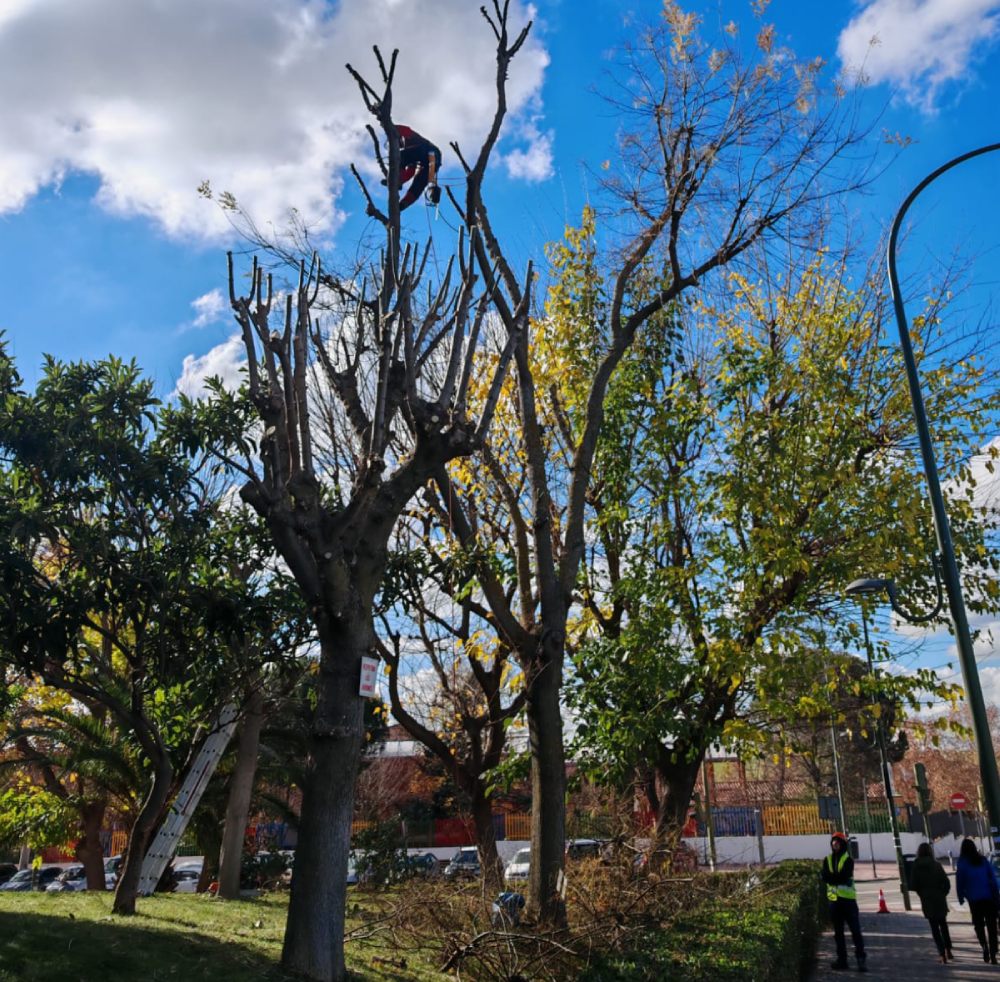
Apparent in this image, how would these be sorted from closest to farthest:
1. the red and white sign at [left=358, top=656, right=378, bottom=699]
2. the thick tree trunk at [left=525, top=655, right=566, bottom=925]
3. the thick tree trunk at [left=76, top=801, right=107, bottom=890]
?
the red and white sign at [left=358, top=656, right=378, bottom=699] → the thick tree trunk at [left=525, top=655, right=566, bottom=925] → the thick tree trunk at [left=76, top=801, right=107, bottom=890]

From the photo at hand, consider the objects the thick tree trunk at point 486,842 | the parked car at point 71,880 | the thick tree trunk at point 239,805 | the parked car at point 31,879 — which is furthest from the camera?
the parked car at point 31,879

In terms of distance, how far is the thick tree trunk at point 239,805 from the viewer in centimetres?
1630

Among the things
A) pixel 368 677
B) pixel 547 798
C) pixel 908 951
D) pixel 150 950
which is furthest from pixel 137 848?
pixel 908 951

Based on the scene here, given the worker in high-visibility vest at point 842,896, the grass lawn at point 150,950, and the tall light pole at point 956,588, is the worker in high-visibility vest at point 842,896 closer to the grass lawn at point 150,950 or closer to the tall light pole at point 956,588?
the tall light pole at point 956,588

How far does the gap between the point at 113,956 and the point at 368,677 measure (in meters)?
2.73

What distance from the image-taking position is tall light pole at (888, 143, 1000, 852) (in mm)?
9742

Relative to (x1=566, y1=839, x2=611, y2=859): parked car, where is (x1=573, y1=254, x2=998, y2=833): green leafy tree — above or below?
above

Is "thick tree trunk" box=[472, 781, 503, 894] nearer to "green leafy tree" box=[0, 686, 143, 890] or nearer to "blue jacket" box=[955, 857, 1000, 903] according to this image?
"blue jacket" box=[955, 857, 1000, 903]

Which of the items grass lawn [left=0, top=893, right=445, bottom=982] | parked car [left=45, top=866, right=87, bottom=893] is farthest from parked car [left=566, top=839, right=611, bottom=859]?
parked car [left=45, top=866, right=87, bottom=893]

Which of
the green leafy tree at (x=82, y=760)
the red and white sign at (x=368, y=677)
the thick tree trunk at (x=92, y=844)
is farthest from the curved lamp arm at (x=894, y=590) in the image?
the thick tree trunk at (x=92, y=844)

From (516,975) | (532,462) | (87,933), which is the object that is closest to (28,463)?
(87,933)

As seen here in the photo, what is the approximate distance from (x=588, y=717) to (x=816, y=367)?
5879mm

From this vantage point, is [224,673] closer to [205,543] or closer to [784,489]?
[205,543]

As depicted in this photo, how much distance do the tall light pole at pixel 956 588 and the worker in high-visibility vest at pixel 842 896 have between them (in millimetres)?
2487
